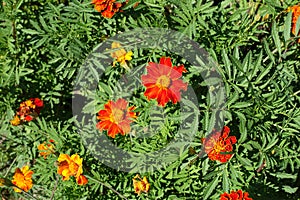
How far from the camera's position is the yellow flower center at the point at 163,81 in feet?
4.92

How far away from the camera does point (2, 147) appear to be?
95.9 inches

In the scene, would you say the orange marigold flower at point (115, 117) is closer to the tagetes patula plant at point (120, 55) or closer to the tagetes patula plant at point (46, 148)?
the tagetes patula plant at point (120, 55)

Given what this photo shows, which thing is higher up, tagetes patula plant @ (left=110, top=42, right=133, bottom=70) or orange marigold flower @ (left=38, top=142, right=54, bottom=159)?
tagetes patula plant @ (left=110, top=42, right=133, bottom=70)

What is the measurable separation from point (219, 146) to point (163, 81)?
0.99 ft

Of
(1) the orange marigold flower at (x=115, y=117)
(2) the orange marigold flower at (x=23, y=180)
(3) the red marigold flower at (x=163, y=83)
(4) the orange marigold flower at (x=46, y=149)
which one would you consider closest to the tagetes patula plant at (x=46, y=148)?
(4) the orange marigold flower at (x=46, y=149)

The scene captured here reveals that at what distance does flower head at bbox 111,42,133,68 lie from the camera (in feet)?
5.56

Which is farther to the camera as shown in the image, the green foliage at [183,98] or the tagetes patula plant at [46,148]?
the tagetes patula plant at [46,148]

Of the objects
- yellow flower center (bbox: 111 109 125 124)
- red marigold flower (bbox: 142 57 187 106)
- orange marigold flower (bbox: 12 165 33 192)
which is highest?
red marigold flower (bbox: 142 57 187 106)

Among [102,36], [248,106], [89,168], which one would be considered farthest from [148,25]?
[89,168]

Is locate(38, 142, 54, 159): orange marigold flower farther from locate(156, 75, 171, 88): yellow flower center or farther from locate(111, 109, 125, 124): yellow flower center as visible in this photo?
Answer: locate(156, 75, 171, 88): yellow flower center

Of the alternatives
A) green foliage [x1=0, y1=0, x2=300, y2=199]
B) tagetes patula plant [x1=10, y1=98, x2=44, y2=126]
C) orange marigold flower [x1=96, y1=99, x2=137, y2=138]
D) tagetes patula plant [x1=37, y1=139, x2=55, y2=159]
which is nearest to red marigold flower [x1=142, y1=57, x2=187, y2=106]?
green foliage [x1=0, y1=0, x2=300, y2=199]

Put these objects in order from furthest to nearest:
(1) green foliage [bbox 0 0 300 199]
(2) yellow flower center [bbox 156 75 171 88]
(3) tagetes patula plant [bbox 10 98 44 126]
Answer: (3) tagetes patula plant [bbox 10 98 44 126] < (1) green foliage [bbox 0 0 300 199] < (2) yellow flower center [bbox 156 75 171 88]

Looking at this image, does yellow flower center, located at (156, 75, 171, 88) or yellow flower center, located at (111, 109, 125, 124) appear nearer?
yellow flower center, located at (156, 75, 171, 88)

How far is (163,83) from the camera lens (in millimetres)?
1506
